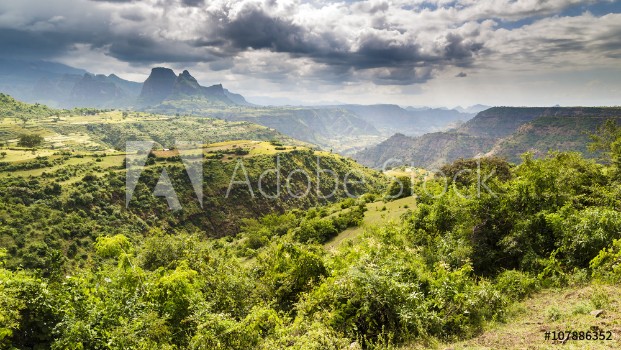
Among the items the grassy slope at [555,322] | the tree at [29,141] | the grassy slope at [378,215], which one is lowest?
the grassy slope at [378,215]

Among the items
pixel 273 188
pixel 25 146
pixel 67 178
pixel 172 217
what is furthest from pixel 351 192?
pixel 25 146

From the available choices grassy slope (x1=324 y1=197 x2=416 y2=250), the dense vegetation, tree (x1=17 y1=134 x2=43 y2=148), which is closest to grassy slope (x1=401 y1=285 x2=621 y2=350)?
the dense vegetation

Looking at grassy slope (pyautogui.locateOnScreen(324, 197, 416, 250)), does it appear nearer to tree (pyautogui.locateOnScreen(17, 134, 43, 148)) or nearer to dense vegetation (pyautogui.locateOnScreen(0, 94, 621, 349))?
dense vegetation (pyautogui.locateOnScreen(0, 94, 621, 349))

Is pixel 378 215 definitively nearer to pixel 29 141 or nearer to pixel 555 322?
pixel 555 322

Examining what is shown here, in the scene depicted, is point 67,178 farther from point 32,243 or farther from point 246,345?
point 246,345

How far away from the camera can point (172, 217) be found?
102000mm

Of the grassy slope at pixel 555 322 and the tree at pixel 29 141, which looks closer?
the grassy slope at pixel 555 322

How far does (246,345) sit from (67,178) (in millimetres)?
116286

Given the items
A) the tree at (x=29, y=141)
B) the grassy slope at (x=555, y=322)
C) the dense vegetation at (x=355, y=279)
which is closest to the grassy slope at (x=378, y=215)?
the dense vegetation at (x=355, y=279)

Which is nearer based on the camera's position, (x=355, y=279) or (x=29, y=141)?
(x=355, y=279)

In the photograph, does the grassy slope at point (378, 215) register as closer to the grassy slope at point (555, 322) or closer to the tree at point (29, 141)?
the grassy slope at point (555, 322)

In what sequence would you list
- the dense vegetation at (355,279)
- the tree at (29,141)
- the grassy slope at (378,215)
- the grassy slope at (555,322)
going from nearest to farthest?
the dense vegetation at (355,279)
the grassy slope at (555,322)
the grassy slope at (378,215)
the tree at (29,141)

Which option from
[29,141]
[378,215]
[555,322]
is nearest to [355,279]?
[555,322]

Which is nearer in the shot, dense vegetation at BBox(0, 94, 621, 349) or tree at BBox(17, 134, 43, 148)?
dense vegetation at BBox(0, 94, 621, 349)
